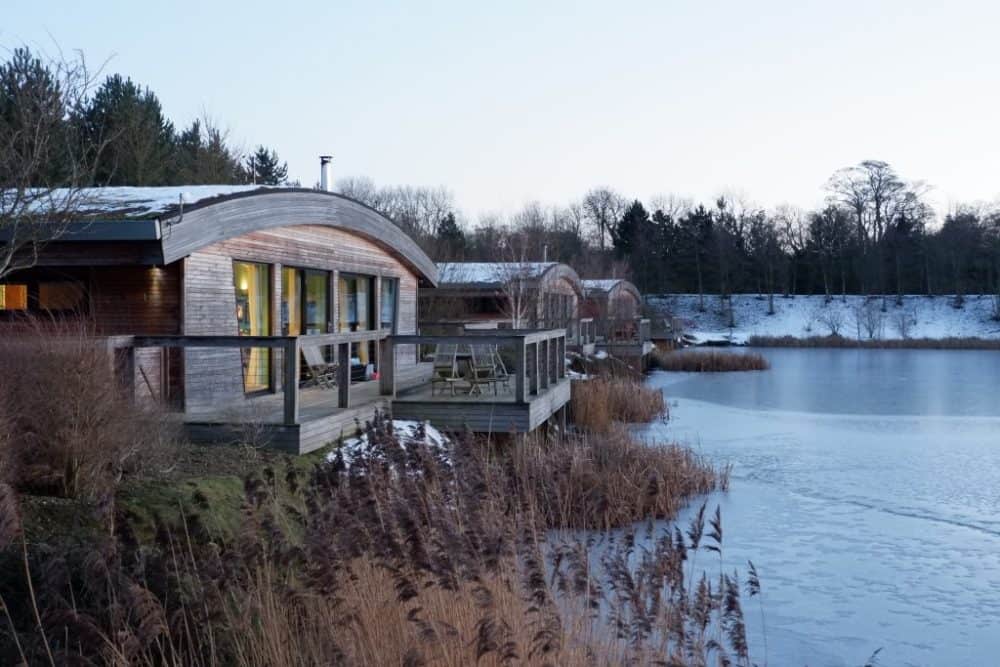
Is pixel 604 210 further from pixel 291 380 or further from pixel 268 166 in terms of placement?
pixel 291 380

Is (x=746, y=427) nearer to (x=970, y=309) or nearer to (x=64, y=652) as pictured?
(x=64, y=652)

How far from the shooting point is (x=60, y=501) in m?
6.25

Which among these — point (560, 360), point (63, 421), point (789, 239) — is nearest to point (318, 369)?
point (560, 360)

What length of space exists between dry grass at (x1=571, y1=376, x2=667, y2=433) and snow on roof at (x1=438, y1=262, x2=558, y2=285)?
7761mm

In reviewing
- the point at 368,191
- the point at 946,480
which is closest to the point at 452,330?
the point at 946,480

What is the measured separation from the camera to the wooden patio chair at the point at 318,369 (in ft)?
40.1

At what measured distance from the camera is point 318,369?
1249 centimetres

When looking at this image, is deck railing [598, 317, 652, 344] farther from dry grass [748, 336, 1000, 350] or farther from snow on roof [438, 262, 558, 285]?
dry grass [748, 336, 1000, 350]

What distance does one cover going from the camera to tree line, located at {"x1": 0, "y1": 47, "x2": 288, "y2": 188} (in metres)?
9.53

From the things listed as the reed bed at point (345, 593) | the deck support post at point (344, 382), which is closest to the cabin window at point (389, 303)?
the deck support post at point (344, 382)

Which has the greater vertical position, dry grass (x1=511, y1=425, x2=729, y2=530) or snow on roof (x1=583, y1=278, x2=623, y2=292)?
snow on roof (x1=583, y1=278, x2=623, y2=292)

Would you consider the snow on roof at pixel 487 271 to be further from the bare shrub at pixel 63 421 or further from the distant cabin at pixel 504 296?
the bare shrub at pixel 63 421

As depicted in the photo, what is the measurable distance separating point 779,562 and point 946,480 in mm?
5224

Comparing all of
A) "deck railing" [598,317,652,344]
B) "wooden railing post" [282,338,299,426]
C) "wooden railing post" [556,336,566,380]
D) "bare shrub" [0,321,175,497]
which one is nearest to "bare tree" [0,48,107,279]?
"bare shrub" [0,321,175,497]
